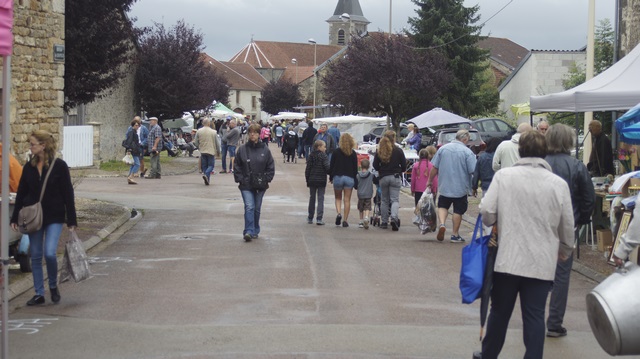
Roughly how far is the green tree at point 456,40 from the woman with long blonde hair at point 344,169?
38.4 meters

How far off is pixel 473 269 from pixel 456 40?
50156 millimetres

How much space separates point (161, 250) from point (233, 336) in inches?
231

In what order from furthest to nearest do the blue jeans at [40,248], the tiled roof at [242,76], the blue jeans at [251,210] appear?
the tiled roof at [242,76], the blue jeans at [251,210], the blue jeans at [40,248]

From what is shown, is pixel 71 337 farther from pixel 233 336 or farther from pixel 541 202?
pixel 541 202

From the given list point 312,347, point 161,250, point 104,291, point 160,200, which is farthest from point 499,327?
point 160,200

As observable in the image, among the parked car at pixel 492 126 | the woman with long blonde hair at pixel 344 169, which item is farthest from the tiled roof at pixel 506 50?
the woman with long blonde hair at pixel 344 169

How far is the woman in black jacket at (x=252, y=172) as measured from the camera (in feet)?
48.5

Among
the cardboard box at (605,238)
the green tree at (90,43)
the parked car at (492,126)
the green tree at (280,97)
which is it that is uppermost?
the green tree at (280,97)

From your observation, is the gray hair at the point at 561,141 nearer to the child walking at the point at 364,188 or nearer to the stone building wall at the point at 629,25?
the child walking at the point at 364,188

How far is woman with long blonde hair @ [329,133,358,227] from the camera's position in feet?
56.2

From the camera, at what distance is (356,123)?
46812 millimetres

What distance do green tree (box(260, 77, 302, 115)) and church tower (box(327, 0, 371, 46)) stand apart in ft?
86.2

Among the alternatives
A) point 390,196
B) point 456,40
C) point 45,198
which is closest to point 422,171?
point 390,196

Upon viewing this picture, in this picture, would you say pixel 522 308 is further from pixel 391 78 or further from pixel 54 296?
pixel 391 78
